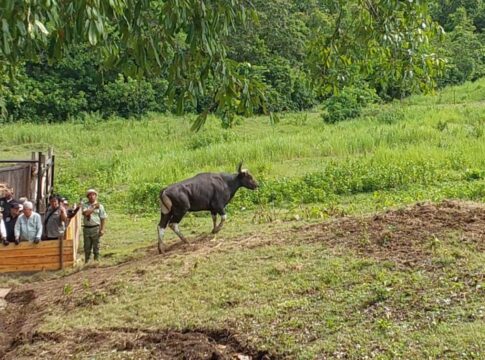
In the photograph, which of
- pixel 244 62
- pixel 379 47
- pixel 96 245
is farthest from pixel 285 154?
pixel 244 62

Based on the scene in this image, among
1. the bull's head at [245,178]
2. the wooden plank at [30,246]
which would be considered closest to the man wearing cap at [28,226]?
the wooden plank at [30,246]

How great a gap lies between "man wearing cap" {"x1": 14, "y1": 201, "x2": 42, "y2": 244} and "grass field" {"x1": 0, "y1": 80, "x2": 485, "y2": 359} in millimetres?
602

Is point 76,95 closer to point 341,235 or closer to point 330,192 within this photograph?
point 330,192

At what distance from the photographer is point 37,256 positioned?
10156mm

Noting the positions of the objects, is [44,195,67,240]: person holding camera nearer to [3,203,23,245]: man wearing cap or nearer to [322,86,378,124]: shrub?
[3,203,23,245]: man wearing cap

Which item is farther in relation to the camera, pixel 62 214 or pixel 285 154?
pixel 285 154

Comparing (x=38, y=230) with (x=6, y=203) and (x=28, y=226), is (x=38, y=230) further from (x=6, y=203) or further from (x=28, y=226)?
(x=6, y=203)

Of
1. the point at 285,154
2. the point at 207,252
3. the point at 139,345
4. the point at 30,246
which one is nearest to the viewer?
the point at 139,345

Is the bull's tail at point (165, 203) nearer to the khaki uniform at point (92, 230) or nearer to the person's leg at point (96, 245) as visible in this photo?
the khaki uniform at point (92, 230)

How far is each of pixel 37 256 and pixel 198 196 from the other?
2553 mm

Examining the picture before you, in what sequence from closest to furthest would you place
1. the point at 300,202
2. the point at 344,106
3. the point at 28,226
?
the point at 28,226, the point at 300,202, the point at 344,106

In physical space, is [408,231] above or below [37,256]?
above

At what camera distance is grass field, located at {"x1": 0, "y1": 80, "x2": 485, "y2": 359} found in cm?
590

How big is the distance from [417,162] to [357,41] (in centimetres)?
983
